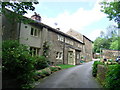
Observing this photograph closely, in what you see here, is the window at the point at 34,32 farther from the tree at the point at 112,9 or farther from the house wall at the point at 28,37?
the tree at the point at 112,9

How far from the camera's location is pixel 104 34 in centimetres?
6222

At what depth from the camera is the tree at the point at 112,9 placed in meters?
13.6

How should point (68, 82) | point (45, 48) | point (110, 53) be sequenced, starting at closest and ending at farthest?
1. point (68, 82)
2. point (110, 53)
3. point (45, 48)

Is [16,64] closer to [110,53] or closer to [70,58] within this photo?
[110,53]

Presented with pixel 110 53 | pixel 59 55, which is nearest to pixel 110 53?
pixel 110 53

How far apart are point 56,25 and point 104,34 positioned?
4544cm

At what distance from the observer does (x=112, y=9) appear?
47.3 feet

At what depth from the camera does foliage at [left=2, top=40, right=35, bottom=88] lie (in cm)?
586

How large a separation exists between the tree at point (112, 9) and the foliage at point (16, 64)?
13104 mm

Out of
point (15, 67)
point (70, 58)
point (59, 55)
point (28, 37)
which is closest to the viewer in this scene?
point (15, 67)

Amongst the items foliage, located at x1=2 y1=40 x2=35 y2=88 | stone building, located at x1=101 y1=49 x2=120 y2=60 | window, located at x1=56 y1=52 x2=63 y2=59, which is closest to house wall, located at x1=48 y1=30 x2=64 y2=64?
window, located at x1=56 y1=52 x2=63 y2=59

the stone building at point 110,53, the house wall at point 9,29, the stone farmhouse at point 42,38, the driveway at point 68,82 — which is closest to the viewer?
the driveway at point 68,82

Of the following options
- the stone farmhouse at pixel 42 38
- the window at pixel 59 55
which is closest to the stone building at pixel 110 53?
the stone farmhouse at pixel 42 38

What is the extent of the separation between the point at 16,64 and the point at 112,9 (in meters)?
14.3
